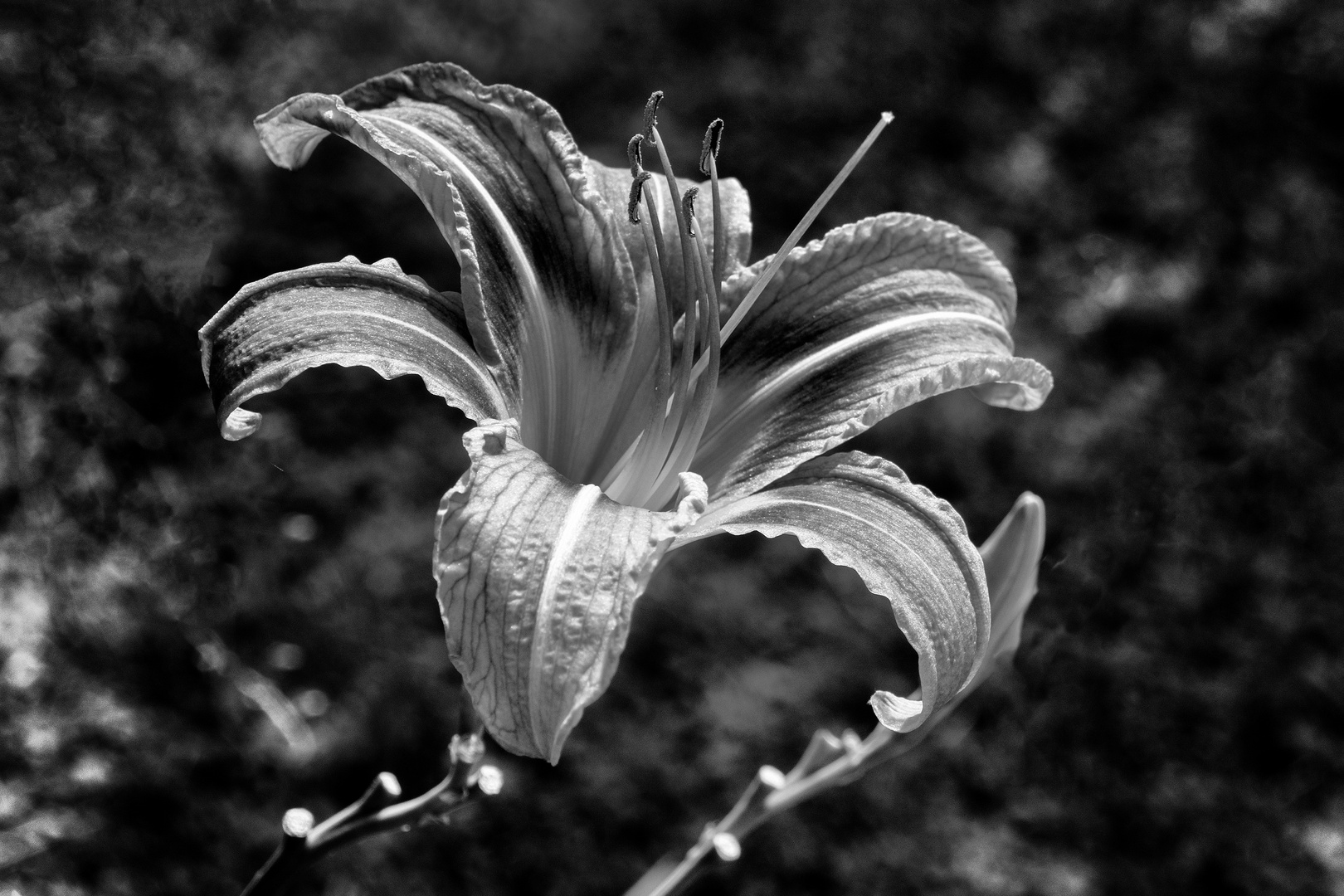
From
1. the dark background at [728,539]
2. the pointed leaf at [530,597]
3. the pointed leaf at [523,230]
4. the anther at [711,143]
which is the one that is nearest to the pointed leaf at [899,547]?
the pointed leaf at [530,597]

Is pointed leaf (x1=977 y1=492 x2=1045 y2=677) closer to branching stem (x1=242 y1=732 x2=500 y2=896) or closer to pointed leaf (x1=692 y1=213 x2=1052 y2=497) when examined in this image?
pointed leaf (x1=692 y1=213 x2=1052 y2=497)

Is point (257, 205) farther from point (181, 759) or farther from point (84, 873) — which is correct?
point (84, 873)

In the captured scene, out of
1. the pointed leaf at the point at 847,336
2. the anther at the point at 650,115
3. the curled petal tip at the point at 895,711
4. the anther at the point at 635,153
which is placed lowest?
the curled petal tip at the point at 895,711

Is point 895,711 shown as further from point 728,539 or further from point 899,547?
point 728,539

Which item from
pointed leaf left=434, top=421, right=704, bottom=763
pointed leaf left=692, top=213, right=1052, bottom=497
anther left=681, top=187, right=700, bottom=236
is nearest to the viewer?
pointed leaf left=434, top=421, right=704, bottom=763

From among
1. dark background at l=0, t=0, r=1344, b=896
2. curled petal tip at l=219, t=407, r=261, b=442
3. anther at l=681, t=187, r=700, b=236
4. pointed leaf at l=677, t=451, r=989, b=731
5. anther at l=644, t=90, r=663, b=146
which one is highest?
anther at l=644, t=90, r=663, b=146

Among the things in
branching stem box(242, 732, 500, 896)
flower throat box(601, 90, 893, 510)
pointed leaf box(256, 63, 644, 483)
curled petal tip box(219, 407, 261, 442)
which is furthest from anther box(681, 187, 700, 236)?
branching stem box(242, 732, 500, 896)

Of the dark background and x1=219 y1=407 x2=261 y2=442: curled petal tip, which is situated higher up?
x1=219 y1=407 x2=261 y2=442: curled petal tip

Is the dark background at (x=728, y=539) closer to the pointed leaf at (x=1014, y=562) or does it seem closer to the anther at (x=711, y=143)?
the pointed leaf at (x=1014, y=562)
